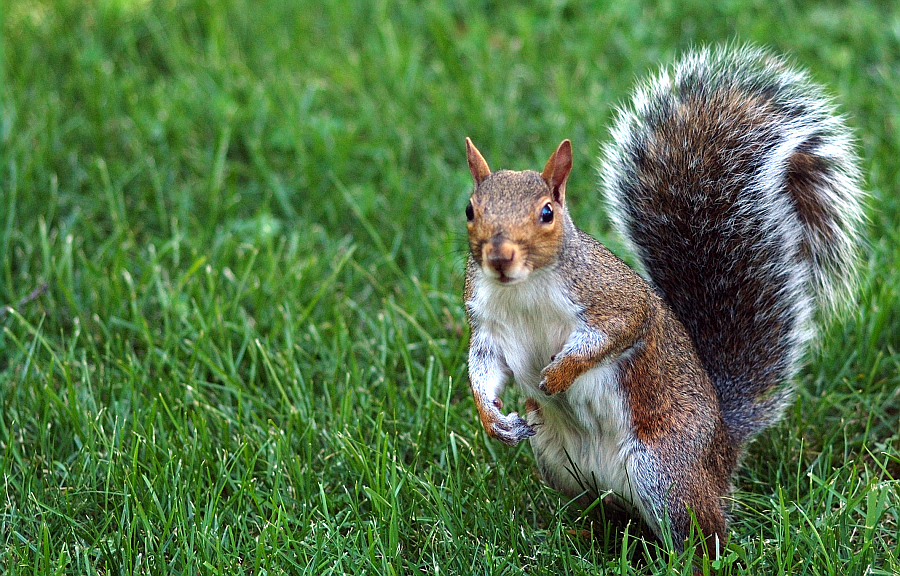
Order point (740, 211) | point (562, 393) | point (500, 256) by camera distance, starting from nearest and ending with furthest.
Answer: point (500, 256), point (562, 393), point (740, 211)

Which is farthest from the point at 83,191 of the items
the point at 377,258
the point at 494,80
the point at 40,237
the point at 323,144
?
the point at 494,80

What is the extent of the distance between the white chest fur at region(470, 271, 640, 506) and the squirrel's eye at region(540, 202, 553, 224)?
0.30 ft

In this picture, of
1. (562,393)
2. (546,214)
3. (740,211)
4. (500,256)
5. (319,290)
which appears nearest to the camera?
(500,256)

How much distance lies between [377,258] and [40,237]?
3.08 ft

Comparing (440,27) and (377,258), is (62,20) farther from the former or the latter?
(377,258)

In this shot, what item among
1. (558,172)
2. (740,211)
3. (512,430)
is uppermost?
(558,172)

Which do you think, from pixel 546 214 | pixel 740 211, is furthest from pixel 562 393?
pixel 740 211

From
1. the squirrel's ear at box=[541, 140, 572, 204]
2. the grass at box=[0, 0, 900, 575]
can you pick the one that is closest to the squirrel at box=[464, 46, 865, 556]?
the squirrel's ear at box=[541, 140, 572, 204]

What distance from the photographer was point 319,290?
9.00 feet

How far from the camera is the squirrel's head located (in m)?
1.66

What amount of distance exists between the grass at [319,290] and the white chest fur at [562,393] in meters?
0.11

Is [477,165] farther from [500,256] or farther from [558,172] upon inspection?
[500,256]

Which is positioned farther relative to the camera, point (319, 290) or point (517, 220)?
point (319, 290)

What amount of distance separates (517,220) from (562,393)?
375 mm
